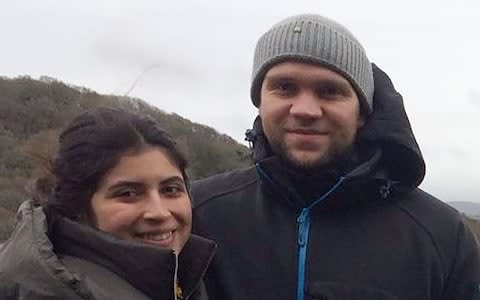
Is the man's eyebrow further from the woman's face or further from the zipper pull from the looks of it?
the woman's face

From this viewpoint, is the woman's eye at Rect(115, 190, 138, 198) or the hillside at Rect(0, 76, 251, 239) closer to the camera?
the woman's eye at Rect(115, 190, 138, 198)

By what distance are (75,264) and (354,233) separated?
1.17 m

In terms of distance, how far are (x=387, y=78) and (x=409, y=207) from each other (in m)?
0.54

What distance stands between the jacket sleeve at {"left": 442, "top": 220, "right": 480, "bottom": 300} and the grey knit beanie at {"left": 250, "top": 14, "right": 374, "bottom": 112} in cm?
63

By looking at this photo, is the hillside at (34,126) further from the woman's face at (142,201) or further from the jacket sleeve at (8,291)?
the jacket sleeve at (8,291)

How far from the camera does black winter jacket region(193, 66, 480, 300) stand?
10.7 feet

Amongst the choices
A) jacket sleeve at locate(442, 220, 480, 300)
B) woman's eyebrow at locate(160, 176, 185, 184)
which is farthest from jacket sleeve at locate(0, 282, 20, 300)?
jacket sleeve at locate(442, 220, 480, 300)

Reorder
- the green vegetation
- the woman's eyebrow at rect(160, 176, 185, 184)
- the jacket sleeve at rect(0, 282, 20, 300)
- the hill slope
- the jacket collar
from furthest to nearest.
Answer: the hill slope < the green vegetation < the woman's eyebrow at rect(160, 176, 185, 184) < the jacket collar < the jacket sleeve at rect(0, 282, 20, 300)

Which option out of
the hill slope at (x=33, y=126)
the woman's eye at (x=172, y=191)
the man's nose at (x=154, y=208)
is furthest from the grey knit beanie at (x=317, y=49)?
the hill slope at (x=33, y=126)

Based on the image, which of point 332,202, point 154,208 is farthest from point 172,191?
point 332,202

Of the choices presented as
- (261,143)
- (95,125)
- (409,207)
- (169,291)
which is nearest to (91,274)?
(169,291)

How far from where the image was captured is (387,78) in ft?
11.8

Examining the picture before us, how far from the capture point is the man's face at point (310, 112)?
10.7 ft

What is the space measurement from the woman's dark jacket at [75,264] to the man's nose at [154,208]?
12 centimetres
